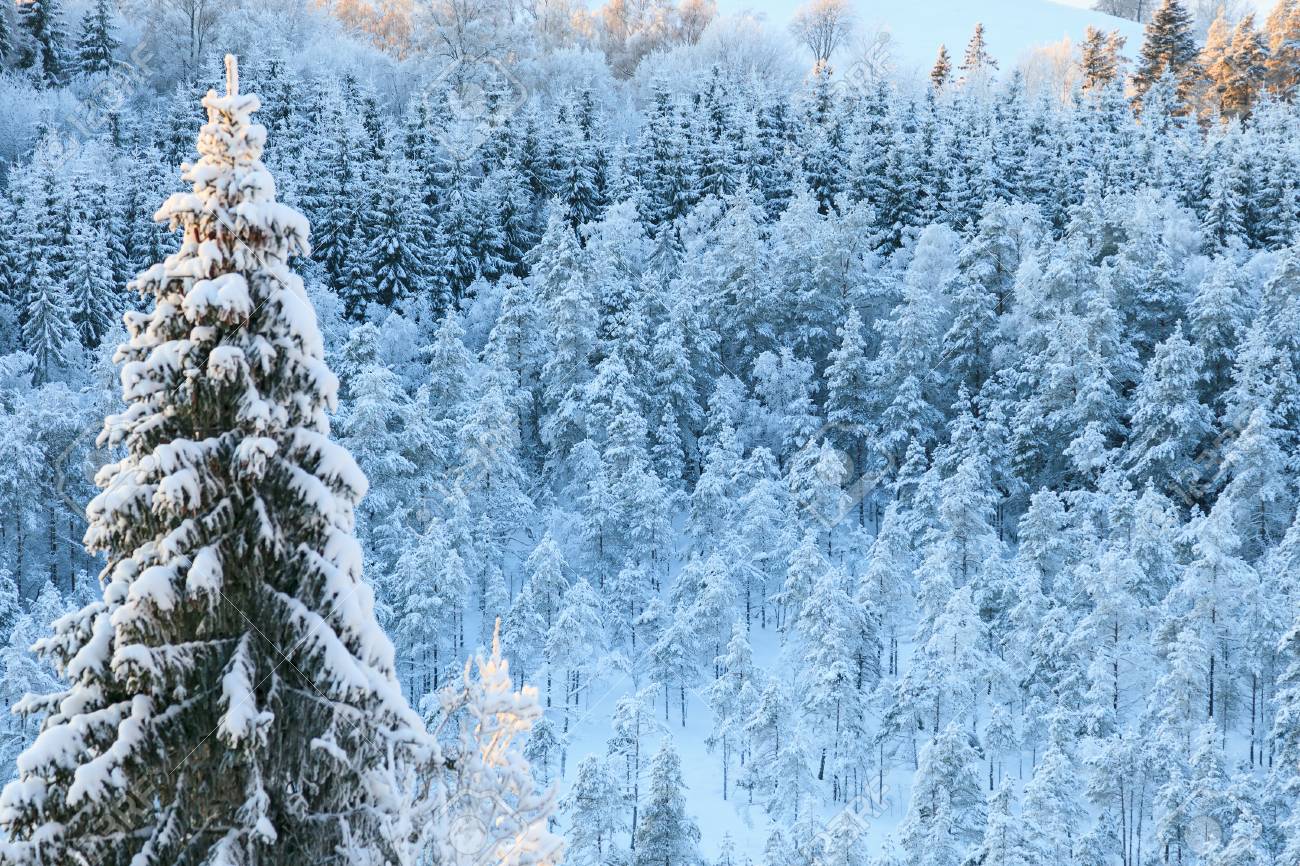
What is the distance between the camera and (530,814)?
33.2ft

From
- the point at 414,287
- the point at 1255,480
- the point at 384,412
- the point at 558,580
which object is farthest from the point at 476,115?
the point at 1255,480

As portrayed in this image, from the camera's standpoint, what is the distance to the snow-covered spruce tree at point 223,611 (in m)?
7.84

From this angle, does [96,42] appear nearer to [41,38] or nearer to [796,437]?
[41,38]

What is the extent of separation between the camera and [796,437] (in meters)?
52.2

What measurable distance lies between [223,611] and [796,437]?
44.9m

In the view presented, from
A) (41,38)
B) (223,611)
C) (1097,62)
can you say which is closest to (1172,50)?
(1097,62)

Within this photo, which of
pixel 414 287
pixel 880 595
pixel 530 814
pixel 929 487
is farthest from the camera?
pixel 414 287

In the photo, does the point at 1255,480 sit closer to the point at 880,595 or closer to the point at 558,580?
the point at 880,595

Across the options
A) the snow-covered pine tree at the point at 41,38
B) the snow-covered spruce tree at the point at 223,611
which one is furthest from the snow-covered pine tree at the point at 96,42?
the snow-covered spruce tree at the point at 223,611

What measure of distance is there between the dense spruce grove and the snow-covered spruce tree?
2464cm

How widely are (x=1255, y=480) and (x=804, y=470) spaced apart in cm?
1541

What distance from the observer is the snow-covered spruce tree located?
784 centimetres

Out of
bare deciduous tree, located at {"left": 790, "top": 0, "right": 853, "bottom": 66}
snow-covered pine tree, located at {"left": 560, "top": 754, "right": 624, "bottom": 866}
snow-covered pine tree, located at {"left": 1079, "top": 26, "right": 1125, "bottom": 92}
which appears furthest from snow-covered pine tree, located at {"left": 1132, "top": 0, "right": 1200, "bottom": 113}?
snow-covered pine tree, located at {"left": 560, "top": 754, "right": 624, "bottom": 866}

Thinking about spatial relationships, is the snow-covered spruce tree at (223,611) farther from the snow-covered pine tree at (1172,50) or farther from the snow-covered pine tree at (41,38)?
the snow-covered pine tree at (1172,50)
